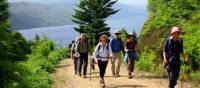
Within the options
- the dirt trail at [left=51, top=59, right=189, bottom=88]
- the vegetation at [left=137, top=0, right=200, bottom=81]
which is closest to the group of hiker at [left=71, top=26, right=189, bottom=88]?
the dirt trail at [left=51, top=59, right=189, bottom=88]

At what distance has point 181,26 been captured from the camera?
69.1ft

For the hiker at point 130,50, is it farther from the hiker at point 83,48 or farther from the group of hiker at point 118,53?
the hiker at point 83,48

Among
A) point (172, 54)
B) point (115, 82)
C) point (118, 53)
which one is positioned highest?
point (172, 54)

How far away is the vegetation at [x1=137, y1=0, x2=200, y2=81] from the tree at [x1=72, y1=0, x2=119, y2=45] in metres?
47.1

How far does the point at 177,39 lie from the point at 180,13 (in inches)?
282

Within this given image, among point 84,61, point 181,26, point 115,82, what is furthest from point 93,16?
point 115,82

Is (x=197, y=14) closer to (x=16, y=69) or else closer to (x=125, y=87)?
(x=125, y=87)

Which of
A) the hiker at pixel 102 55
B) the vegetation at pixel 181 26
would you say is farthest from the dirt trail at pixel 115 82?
the vegetation at pixel 181 26

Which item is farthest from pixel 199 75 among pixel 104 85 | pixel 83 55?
pixel 83 55

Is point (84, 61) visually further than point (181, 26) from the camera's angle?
Yes

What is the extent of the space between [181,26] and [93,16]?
2173 inches

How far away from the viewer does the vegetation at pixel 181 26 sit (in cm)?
1873

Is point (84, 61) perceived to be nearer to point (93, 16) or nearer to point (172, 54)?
→ point (172, 54)

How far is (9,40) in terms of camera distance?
11.9 m
